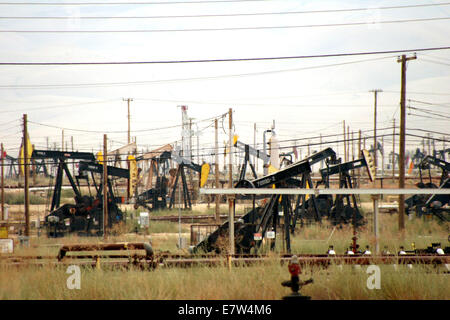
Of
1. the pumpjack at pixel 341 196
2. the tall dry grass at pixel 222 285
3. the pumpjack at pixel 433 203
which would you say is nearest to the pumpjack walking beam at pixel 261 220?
the tall dry grass at pixel 222 285

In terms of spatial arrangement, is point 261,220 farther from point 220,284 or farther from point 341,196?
point 341,196

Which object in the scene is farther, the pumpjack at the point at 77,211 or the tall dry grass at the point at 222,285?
the pumpjack at the point at 77,211

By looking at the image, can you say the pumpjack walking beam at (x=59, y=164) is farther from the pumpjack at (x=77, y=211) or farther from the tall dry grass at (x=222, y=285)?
the tall dry grass at (x=222, y=285)

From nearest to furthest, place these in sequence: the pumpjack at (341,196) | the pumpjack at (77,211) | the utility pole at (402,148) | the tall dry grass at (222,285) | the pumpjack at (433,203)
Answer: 1. the tall dry grass at (222,285)
2. the utility pole at (402,148)
3. the pumpjack at (341,196)
4. the pumpjack at (77,211)
5. the pumpjack at (433,203)

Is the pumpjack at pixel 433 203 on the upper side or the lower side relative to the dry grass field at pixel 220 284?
lower

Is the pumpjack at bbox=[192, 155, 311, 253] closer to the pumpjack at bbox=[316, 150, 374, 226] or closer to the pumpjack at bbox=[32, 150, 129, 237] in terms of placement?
the pumpjack at bbox=[316, 150, 374, 226]

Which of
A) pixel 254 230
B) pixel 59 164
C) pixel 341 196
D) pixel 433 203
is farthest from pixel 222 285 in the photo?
pixel 433 203

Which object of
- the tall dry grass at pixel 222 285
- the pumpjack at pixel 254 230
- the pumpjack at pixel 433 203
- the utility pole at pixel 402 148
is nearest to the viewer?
the tall dry grass at pixel 222 285

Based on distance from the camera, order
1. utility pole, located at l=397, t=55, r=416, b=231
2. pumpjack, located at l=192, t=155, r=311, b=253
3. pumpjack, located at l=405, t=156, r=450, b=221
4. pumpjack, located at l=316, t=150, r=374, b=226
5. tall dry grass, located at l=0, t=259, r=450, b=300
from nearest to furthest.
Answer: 1. tall dry grass, located at l=0, t=259, r=450, b=300
2. pumpjack, located at l=192, t=155, r=311, b=253
3. utility pole, located at l=397, t=55, r=416, b=231
4. pumpjack, located at l=316, t=150, r=374, b=226
5. pumpjack, located at l=405, t=156, r=450, b=221

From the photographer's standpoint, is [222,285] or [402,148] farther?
[402,148]

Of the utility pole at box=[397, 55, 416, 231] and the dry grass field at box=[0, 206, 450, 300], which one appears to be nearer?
the dry grass field at box=[0, 206, 450, 300]

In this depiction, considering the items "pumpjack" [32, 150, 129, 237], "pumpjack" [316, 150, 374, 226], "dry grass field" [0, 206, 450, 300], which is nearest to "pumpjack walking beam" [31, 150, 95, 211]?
"pumpjack" [32, 150, 129, 237]

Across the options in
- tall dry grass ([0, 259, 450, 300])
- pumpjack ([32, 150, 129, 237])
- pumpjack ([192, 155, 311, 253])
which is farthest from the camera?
pumpjack ([32, 150, 129, 237])
